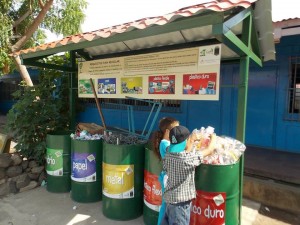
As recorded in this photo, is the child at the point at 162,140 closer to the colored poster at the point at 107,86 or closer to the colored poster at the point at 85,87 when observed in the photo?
the colored poster at the point at 107,86

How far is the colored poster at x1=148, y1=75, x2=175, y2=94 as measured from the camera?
12.0 ft

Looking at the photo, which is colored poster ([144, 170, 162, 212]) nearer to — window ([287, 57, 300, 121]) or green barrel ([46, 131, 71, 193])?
green barrel ([46, 131, 71, 193])

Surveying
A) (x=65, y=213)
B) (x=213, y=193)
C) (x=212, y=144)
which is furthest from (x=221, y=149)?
(x=65, y=213)

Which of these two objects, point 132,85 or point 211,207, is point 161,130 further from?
point 132,85

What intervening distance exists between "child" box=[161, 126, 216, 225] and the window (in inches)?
147

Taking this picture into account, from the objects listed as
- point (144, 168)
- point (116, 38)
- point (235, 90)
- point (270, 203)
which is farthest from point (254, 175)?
point (116, 38)

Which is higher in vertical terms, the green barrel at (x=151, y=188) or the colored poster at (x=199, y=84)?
the colored poster at (x=199, y=84)

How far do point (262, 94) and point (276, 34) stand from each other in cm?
167

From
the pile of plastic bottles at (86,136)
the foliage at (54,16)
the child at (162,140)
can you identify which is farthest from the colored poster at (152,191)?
the foliage at (54,16)

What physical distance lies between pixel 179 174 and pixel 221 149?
657mm

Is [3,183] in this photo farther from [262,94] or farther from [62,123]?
[262,94]

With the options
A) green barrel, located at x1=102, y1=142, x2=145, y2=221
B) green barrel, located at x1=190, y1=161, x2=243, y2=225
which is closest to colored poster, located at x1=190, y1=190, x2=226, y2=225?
green barrel, located at x1=190, y1=161, x2=243, y2=225

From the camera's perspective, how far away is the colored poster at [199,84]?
3.14 meters

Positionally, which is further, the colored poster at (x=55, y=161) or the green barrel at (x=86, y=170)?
the colored poster at (x=55, y=161)
